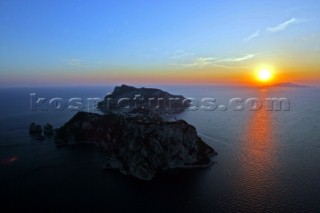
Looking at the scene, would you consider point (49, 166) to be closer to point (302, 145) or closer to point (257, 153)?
point (257, 153)

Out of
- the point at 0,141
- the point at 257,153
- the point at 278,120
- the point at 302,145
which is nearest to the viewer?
the point at 257,153

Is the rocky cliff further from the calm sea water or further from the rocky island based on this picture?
the calm sea water

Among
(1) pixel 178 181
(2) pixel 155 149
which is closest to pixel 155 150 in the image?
(2) pixel 155 149

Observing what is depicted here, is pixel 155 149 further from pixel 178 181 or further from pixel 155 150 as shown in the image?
pixel 178 181

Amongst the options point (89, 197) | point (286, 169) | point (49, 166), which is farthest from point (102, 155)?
point (286, 169)

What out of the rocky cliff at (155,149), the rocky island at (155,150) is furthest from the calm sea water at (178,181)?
the rocky cliff at (155,149)

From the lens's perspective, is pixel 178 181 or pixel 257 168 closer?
pixel 178 181

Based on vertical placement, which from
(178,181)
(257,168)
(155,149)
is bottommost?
(178,181)

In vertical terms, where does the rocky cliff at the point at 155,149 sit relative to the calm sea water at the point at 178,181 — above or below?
above

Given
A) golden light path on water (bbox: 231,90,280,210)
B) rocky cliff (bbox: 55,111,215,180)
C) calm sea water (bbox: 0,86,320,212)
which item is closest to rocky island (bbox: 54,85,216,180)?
rocky cliff (bbox: 55,111,215,180)

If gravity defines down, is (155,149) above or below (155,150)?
above

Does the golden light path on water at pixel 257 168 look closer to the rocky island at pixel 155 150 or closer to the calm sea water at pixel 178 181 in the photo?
the calm sea water at pixel 178 181
